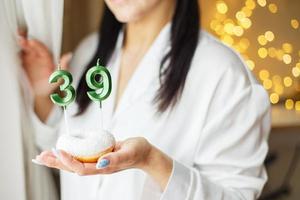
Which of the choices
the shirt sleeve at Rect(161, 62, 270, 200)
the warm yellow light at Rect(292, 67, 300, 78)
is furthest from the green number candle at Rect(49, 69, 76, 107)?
the warm yellow light at Rect(292, 67, 300, 78)

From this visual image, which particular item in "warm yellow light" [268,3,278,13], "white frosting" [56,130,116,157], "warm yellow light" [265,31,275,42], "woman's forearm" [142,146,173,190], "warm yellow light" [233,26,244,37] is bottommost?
"woman's forearm" [142,146,173,190]

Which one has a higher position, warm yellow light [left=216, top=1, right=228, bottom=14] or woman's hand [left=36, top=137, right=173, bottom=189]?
warm yellow light [left=216, top=1, right=228, bottom=14]

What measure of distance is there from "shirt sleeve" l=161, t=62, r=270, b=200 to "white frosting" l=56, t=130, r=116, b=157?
0.88ft

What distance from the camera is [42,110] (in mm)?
1063

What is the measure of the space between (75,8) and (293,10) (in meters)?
0.59

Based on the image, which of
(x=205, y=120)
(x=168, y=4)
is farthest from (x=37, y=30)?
(x=205, y=120)

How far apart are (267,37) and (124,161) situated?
24.1 inches

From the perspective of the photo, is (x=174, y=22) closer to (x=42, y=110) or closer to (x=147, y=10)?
(x=147, y=10)

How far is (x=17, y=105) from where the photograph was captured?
84 cm

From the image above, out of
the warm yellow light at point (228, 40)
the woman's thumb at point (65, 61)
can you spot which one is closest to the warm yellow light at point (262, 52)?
the warm yellow light at point (228, 40)

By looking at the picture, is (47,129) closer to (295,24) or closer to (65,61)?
(65,61)

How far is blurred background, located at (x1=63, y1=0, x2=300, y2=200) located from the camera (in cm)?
105

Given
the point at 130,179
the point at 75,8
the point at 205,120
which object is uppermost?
the point at 75,8

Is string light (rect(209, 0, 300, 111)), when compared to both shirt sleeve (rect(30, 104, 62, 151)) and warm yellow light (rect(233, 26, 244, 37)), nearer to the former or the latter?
warm yellow light (rect(233, 26, 244, 37))
